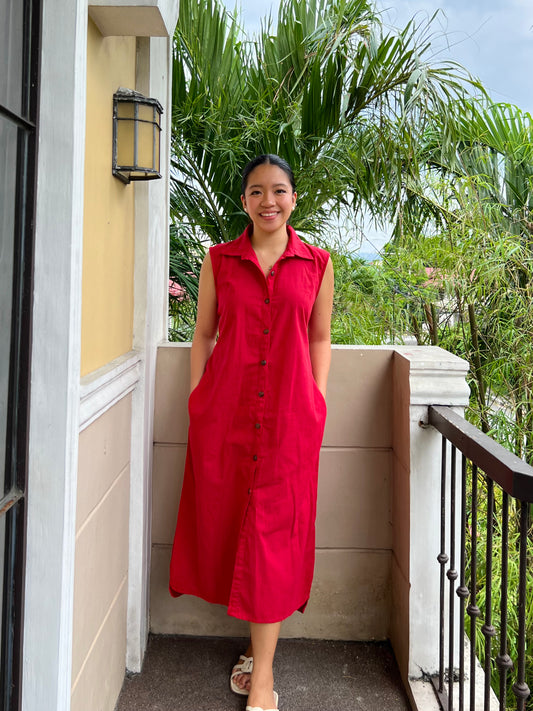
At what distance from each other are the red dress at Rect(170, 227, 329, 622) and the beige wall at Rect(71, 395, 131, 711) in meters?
0.25

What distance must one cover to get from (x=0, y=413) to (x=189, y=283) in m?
1.93

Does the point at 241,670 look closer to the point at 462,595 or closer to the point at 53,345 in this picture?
the point at 462,595

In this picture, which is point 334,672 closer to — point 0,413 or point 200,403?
point 200,403

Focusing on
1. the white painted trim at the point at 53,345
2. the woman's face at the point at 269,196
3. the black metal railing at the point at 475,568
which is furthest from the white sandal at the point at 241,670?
the woman's face at the point at 269,196

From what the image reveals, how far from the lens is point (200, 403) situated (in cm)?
180

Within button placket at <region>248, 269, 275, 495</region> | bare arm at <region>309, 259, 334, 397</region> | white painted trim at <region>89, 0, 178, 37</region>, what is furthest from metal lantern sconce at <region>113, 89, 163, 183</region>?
bare arm at <region>309, 259, 334, 397</region>

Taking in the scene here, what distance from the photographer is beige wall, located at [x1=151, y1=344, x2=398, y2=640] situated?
83.5 inches

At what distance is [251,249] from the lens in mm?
1802

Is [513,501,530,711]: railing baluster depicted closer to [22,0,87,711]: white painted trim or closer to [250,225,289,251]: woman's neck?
[22,0,87,711]: white painted trim

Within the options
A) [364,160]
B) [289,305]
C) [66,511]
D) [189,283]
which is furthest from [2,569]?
[364,160]

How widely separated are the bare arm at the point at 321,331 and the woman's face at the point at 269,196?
0.22 meters

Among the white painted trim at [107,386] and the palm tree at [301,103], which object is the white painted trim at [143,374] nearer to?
the white painted trim at [107,386]

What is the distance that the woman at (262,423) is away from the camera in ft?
5.74

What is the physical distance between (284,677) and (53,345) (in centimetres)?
143
